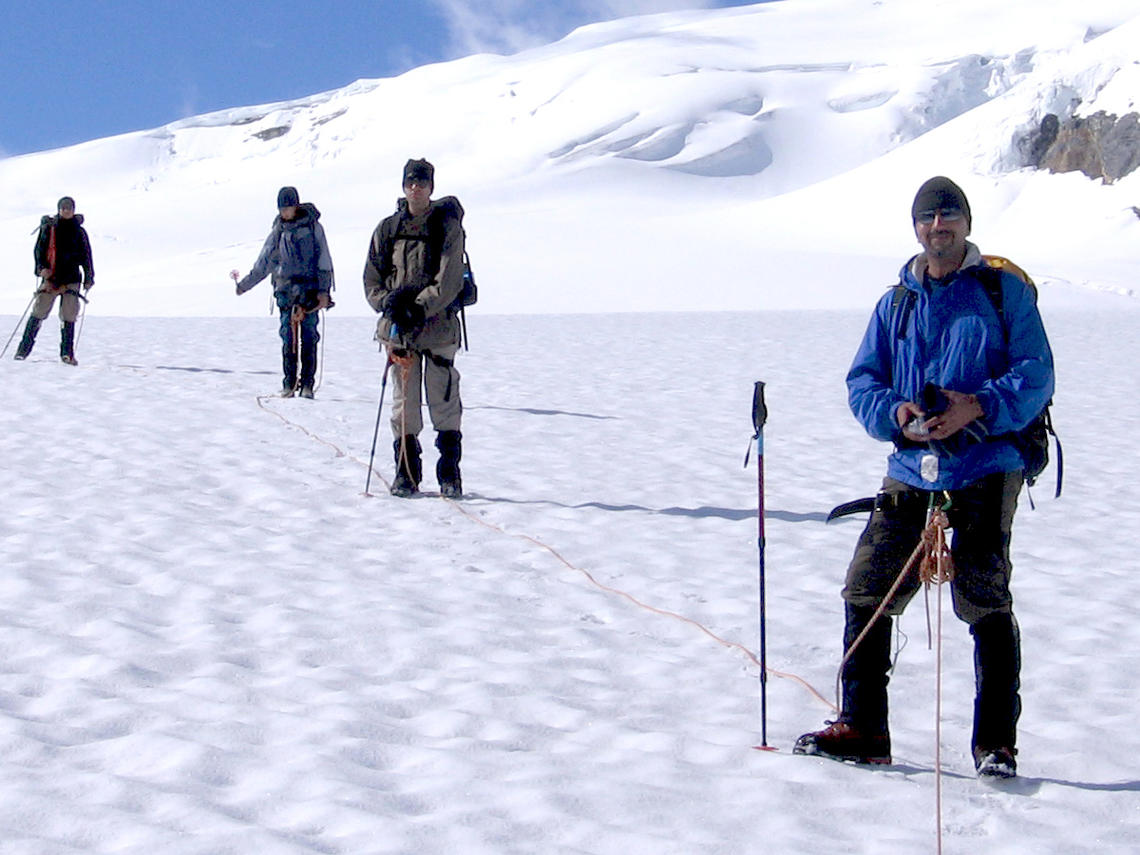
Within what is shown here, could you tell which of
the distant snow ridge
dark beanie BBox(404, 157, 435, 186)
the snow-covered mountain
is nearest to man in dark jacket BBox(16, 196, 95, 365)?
dark beanie BBox(404, 157, 435, 186)

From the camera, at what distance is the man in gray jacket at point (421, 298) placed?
22.2ft

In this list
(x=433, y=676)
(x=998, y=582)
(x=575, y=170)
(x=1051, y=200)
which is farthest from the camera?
(x=575, y=170)

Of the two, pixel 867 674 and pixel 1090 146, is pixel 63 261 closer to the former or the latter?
pixel 867 674

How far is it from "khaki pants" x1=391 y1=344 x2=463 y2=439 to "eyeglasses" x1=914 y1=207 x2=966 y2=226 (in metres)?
3.72

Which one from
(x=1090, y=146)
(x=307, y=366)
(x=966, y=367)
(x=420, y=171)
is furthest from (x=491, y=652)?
(x=1090, y=146)

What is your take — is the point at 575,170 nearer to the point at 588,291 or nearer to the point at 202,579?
the point at 588,291

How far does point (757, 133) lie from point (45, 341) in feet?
223

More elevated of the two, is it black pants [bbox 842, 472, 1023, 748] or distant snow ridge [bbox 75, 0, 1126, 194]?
distant snow ridge [bbox 75, 0, 1126, 194]

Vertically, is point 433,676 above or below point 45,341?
below

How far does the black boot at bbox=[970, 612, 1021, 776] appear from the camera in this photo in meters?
3.62

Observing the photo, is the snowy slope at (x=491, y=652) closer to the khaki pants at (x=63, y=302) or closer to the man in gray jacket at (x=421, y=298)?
the man in gray jacket at (x=421, y=298)

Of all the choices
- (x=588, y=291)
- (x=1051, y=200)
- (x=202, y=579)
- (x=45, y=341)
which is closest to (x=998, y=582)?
(x=202, y=579)

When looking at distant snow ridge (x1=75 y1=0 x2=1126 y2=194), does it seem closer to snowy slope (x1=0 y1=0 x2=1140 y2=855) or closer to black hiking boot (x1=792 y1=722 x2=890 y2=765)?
snowy slope (x1=0 y1=0 x2=1140 y2=855)

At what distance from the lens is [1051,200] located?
46594 millimetres
